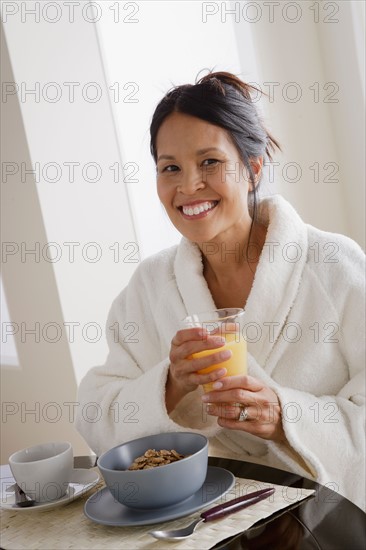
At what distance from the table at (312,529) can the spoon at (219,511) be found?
49mm

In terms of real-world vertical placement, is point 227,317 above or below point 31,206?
below

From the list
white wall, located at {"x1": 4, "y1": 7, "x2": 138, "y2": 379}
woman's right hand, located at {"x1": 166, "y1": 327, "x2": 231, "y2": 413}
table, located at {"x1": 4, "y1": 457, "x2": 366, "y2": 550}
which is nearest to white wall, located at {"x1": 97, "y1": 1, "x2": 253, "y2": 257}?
white wall, located at {"x1": 4, "y1": 7, "x2": 138, "y2": 379}

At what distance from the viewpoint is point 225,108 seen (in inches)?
70.6

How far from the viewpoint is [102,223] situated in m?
2.79

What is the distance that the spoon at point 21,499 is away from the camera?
4.35 feet

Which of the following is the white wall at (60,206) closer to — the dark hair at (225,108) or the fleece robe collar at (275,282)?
the dark hair at (225,108)

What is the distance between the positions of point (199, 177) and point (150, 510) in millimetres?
830

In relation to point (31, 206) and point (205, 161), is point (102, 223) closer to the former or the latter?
point (31, 206)

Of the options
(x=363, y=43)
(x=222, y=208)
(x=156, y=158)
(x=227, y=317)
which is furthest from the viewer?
(x=363, y=43)

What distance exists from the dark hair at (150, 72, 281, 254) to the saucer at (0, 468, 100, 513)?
33.0 inches

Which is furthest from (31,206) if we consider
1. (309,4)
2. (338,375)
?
(338,375)

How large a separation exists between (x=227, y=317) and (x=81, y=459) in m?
0.54

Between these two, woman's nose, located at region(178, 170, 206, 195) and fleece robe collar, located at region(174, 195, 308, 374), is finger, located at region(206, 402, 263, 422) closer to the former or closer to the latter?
fleece robe collar, located at region(174, 195, 308, 374)

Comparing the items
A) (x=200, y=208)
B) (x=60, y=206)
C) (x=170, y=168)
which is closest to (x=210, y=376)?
(x=200, y=208)
